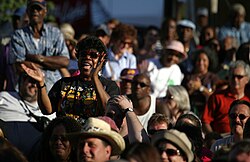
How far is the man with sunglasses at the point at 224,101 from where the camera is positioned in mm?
13812

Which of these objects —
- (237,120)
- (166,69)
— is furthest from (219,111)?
(237,120)

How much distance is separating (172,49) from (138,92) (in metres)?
2.40

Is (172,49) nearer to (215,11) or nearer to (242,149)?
(215,11)

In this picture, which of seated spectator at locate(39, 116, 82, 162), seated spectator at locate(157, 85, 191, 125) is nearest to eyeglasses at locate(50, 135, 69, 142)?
seated spectator at locate(39, 116, 82, 162)

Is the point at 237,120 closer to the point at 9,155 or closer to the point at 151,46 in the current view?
the point at 9,155

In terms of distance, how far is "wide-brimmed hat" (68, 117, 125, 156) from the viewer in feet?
30.4

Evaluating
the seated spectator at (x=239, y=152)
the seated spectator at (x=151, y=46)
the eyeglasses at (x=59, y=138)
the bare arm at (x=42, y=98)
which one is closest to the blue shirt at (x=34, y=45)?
the bare arm at (x=42, y=98)

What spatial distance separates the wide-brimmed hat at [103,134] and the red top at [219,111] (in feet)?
14.6

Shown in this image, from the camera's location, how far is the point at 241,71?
45.8 feet

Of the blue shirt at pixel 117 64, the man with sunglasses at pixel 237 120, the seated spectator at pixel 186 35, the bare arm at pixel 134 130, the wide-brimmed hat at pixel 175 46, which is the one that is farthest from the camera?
the seated spectator at pixel 186 35

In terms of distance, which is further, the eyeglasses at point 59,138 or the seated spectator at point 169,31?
the seated spectator at point 169,31

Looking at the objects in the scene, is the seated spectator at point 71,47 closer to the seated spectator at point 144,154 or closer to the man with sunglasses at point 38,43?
the man with sunglasses at point 38,43

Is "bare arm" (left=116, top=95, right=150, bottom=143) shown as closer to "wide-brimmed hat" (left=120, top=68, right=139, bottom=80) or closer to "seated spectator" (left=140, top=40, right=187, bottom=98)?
"wide-brimmed hat" (left=120, top=68, right=139, bottom=80)

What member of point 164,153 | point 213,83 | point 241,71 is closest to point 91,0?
point 213,83
